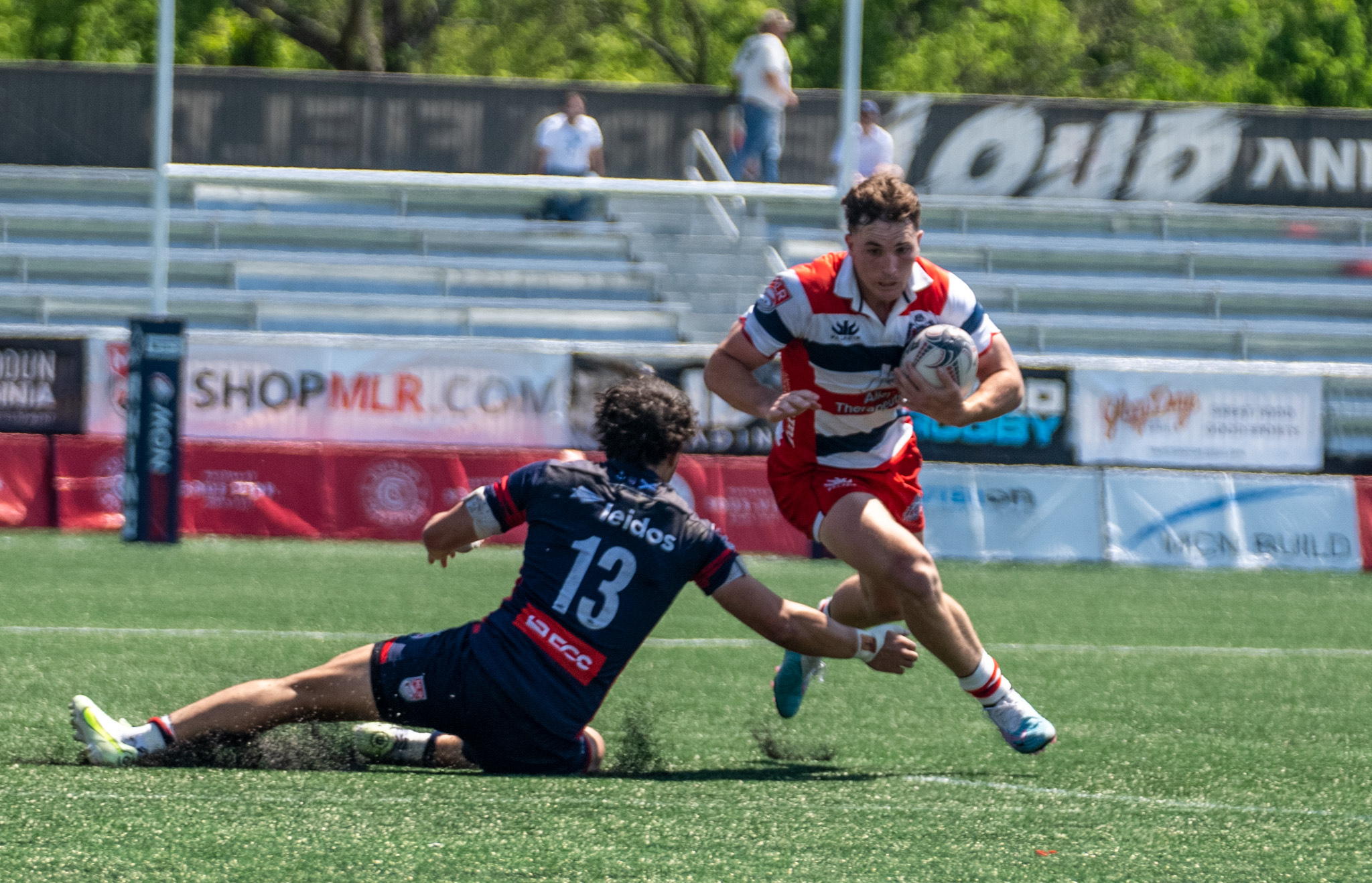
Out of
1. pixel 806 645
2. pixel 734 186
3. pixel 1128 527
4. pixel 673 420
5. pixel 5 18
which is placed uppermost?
pixel 5 18

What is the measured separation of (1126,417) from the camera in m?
16.1

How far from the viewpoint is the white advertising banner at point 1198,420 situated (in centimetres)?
1605

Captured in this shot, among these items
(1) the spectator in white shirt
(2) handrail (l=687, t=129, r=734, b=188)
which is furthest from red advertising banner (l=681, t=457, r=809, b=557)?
(1) the spectator in white shirt

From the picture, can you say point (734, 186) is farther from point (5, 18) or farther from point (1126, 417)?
point (5, 18)

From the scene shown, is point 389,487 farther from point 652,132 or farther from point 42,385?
point 652,132

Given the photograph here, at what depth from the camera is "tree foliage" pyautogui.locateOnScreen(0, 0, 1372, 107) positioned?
3177 centimetres

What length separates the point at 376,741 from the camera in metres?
5.46

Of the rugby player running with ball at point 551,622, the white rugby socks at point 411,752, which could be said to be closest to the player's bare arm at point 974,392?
the rugby player running with ball at point 551,622

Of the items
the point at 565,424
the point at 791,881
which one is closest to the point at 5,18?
the point at 565,424

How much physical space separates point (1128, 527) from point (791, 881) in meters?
11.6

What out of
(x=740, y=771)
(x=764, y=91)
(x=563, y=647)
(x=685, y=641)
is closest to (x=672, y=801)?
(x=563, y=647)

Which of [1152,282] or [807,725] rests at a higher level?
[1152,282]

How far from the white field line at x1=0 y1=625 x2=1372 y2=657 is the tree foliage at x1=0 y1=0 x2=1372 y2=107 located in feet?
71.4

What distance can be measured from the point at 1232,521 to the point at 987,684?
395 inches
